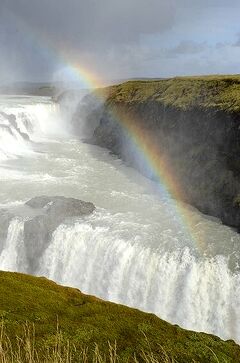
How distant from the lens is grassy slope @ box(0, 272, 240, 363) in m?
11.2

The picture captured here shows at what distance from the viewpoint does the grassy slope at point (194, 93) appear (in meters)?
44.4

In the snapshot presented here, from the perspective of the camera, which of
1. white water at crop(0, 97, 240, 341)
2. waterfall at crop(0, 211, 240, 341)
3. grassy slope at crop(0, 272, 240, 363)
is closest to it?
grassy slope at crop(0, 272, 240, 363)

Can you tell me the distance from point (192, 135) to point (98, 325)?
3629 cm

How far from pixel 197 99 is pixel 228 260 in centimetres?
2697

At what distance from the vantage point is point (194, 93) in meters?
52.0

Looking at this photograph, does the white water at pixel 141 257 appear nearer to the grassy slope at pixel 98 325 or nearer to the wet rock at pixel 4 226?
the wet rock at pixel 4 226

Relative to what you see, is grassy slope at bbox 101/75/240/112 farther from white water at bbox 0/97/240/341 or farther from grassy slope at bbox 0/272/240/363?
grassy slope at bbox 0/272/240/363

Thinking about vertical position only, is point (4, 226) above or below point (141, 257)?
above

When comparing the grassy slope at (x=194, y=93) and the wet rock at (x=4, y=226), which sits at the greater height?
the grassy slope at (x=194, y=93)

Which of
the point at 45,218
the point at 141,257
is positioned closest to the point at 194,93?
the point at 45,218

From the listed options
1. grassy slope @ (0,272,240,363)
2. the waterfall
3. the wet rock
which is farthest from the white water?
grassy slope @ (0,272,240,363)

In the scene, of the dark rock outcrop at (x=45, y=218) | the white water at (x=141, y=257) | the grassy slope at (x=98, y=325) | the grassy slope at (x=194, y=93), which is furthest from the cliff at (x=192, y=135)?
the grassy slope at (x=98, y=325)

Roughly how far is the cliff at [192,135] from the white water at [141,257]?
3.13 meters

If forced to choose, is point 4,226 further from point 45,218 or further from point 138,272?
point 138,272
